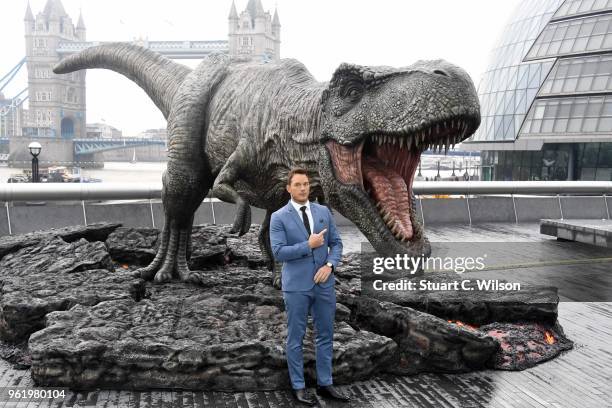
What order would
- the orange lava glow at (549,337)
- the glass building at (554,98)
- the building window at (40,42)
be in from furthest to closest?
the building window at (40,42), the glass building at (554,98), the orange lava glow at (549,337)

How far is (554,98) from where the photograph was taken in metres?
30.1

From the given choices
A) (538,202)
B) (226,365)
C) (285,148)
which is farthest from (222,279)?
(538,202)

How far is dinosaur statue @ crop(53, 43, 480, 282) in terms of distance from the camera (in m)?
3.85

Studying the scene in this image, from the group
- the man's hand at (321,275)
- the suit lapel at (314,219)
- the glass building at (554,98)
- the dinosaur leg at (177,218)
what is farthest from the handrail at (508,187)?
the glass building at (554,98)

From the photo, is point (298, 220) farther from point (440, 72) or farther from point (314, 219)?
point (440, 72)

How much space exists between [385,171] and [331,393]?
1.46 m

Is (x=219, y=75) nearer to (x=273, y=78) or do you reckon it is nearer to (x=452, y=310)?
(x=273, y=78)

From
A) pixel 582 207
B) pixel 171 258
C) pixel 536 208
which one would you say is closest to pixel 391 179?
pixel 171 258

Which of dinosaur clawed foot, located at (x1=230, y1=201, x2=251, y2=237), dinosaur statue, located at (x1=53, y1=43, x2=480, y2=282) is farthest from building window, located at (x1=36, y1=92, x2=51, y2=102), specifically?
dinosaur clawed foot, located at (x1=230, y1=201, x2=251, y2=237)

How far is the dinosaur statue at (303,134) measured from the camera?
385 cm

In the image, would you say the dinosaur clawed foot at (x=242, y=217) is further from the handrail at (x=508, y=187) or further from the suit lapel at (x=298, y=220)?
the handrail at (x=508, y=187)

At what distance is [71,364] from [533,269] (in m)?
6.15

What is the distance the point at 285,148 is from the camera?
4.74 metres

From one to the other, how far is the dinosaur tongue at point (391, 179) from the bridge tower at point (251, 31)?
90103 millimetres
